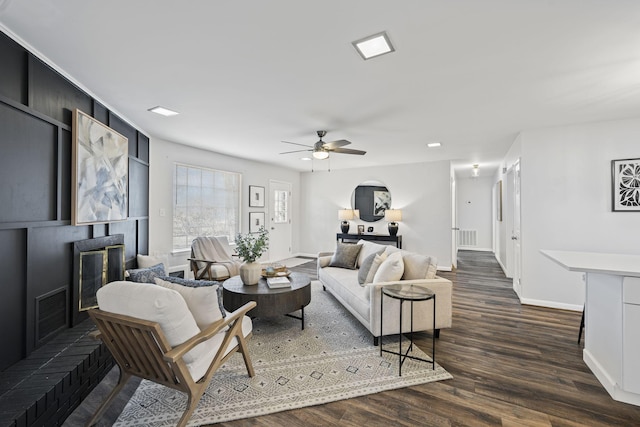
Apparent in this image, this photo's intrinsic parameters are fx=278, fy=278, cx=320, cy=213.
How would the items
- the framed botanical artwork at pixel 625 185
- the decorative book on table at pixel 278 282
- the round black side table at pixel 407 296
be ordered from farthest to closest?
the framed botanical artwork at pixel 625 185 → the decorative book on table at pixel 278 282 → the round black side table at pixel 407 296

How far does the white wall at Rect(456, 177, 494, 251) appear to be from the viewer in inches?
346

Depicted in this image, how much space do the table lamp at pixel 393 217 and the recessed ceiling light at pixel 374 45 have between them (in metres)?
4.64

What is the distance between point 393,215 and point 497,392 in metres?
4.55

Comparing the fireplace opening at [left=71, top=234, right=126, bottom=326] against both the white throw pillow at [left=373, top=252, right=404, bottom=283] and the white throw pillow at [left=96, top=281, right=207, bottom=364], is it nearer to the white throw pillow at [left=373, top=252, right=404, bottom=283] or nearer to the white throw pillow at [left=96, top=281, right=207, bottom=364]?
the white throw pillow at [left=96, top=281, right=207, bottom=364]

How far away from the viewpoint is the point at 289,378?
2.20 meters

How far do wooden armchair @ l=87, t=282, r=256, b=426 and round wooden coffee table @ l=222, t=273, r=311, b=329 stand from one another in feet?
3.00

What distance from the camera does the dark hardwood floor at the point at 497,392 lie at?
5.77ft

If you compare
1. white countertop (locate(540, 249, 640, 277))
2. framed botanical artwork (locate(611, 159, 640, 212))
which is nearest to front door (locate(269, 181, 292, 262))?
white countertop (locate(540, 249, 640, 277))

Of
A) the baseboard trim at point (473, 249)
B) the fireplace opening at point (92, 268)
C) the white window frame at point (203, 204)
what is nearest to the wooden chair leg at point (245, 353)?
the fireplace opening at point (92, 268)

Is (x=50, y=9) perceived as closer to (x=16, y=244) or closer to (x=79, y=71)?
(x=79, y=71)

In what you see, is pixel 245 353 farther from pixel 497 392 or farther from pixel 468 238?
pixel 468 238

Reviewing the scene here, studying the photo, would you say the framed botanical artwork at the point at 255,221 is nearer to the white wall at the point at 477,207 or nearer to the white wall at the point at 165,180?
the white wall at the point at 165,180

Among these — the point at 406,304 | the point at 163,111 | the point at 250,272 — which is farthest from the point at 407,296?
the point at 163,111

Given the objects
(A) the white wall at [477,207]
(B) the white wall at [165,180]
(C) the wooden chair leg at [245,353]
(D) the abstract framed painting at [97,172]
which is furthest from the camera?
(A) the white wall at [477,207]
